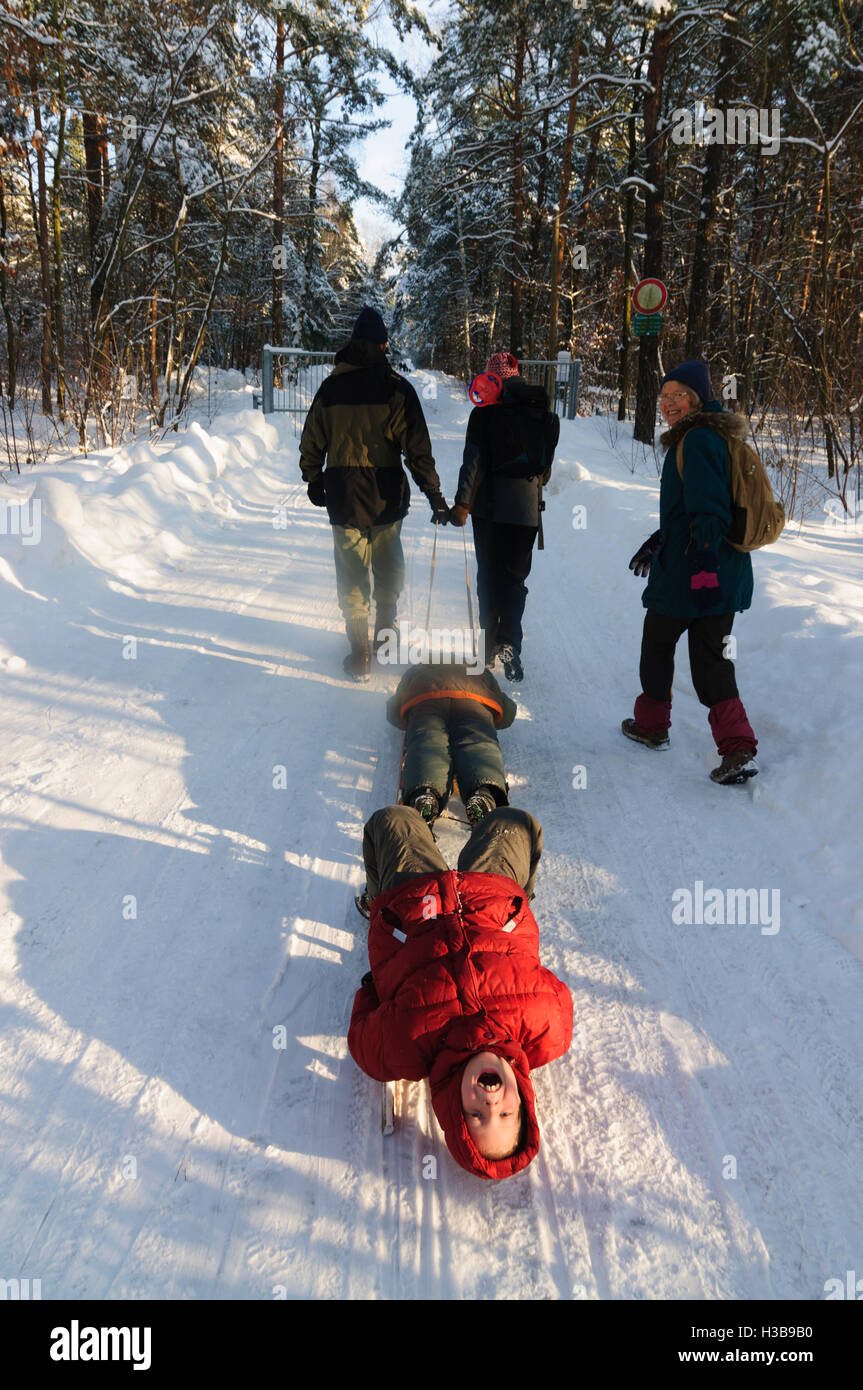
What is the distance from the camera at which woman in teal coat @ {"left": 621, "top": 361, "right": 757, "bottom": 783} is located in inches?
131

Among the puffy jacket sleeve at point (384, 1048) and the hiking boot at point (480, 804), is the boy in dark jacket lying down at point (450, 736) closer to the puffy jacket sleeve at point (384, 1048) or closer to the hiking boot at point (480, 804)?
the hiking boot at point (480, 804)

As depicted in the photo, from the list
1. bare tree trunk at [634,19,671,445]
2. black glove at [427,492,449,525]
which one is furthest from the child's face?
bare tree trunk at [634,19,671,445]

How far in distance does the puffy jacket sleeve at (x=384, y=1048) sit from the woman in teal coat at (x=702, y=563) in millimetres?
2193

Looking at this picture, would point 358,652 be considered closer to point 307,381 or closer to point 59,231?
point 59,231

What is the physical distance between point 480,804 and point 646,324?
31.1ft

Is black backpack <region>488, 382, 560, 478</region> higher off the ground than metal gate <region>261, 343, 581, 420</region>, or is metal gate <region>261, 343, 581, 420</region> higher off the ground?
metal gate <region>261, 343, 581, 420</region>

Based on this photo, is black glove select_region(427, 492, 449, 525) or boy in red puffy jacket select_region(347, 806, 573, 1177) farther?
black glove select_region(427, 492, 449, 525)

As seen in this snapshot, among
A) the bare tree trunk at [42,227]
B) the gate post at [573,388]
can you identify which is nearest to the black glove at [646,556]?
the bare tree trunk at [42,227]

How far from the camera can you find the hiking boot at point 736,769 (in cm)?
352

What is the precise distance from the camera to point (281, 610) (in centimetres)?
562

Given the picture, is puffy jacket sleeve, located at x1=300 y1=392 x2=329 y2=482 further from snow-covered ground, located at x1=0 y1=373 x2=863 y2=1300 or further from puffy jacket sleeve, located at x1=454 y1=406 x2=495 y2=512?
snow-covered ground, located at x1=0 y1=373 x2=863 y2=1300

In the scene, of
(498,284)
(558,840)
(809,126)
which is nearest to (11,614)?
(558,840)

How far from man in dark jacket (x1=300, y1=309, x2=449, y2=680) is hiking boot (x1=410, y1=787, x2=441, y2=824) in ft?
5.84

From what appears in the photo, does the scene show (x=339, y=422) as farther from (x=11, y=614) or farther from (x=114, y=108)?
(x=114, y=108)
